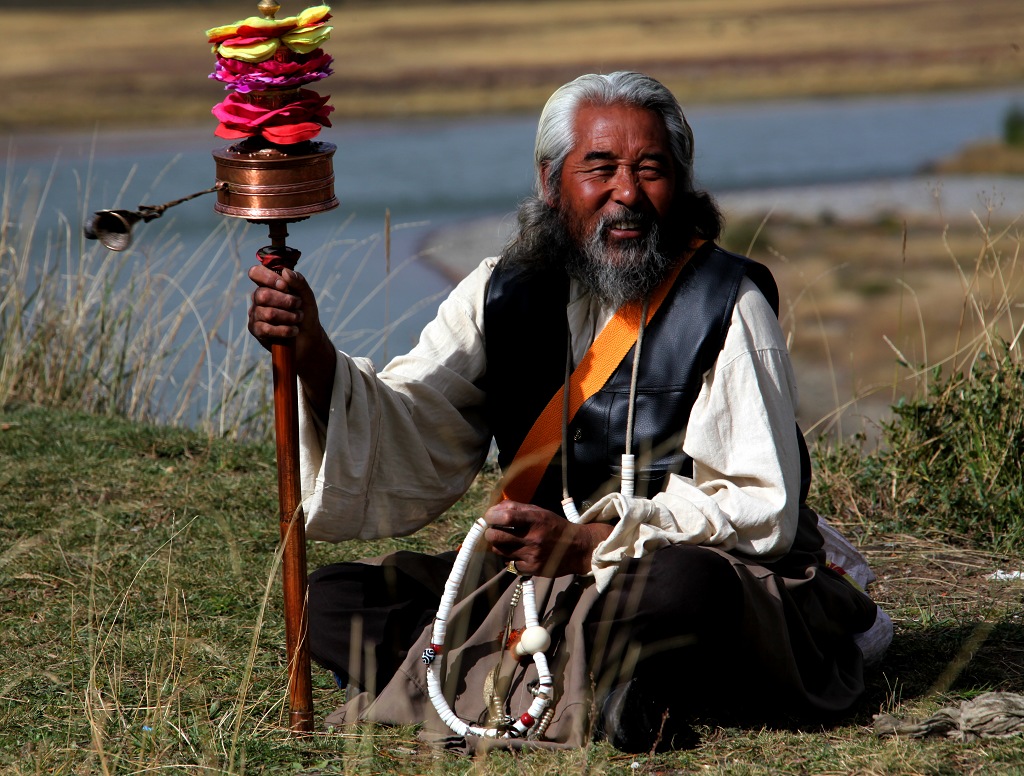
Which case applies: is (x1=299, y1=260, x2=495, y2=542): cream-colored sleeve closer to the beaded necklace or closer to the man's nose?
the beaded necklace

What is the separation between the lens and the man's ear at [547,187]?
317 centimetres

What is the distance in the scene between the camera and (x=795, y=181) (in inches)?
602

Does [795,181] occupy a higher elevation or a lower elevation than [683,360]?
lower

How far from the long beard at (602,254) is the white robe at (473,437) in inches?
3.2

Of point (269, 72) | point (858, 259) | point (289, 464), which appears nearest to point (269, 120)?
point (269, 72)

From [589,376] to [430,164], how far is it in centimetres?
1290

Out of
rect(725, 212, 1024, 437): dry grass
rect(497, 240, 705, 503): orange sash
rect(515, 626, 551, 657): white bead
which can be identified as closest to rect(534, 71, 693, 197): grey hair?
rect(497, 240, 705, 503): orange sash

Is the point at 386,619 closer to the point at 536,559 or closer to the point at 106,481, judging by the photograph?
the point at 536,559

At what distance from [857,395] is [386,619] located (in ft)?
7.75

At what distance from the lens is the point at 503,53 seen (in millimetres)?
24859

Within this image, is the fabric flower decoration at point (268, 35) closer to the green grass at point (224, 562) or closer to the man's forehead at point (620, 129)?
the man's forehead at point (620, 129)

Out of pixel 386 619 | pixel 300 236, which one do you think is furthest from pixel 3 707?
pixel 300 236

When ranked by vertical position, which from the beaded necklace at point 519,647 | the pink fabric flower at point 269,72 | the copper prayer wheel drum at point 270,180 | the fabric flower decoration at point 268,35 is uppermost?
the fabric flower decoration at point 268,35

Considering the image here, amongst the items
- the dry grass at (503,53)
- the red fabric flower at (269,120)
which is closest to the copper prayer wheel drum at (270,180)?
the red fabric flower at (269,120)
